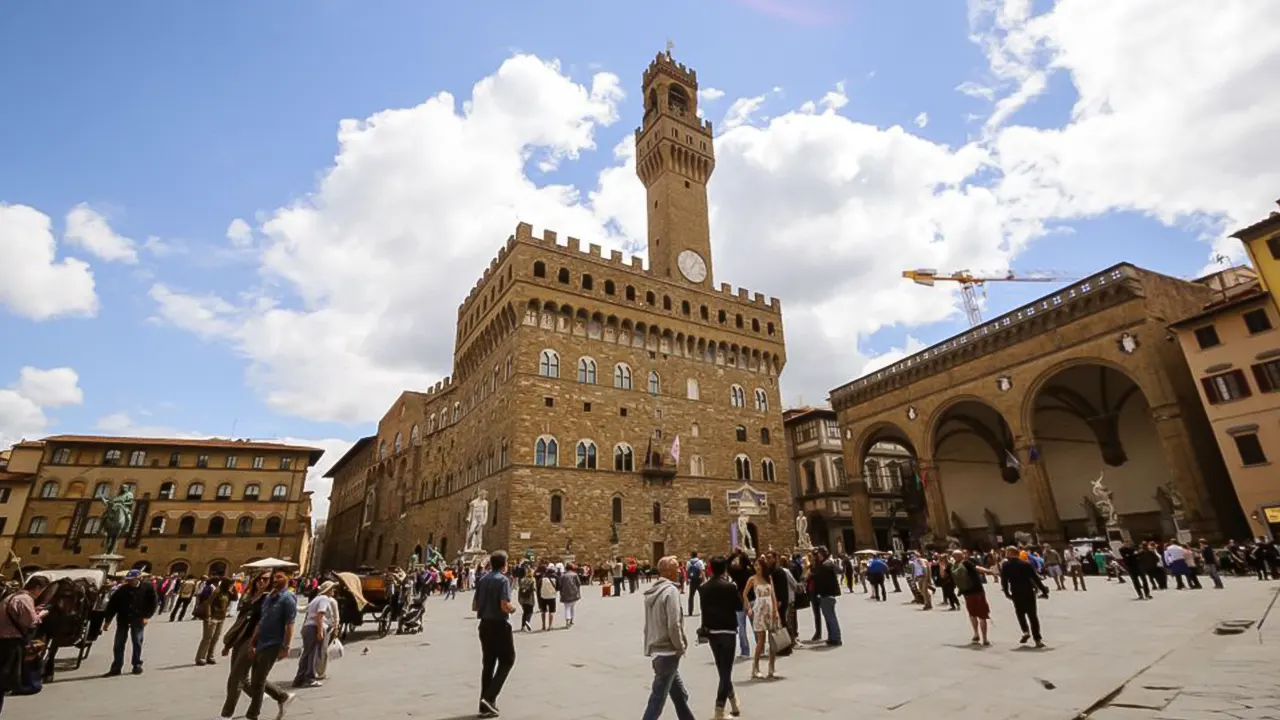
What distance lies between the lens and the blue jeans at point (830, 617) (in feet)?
28.6

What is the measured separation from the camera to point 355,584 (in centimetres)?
1112

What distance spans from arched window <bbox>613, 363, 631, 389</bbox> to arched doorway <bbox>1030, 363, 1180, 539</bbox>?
62.3 ft

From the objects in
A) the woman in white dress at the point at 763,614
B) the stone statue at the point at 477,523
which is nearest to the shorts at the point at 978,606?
the woman in white dress at the point at 763,614

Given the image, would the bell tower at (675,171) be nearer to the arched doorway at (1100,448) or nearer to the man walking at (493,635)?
the arched doorway at (1100,448)

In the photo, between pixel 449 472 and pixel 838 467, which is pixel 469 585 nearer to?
pixel 449 472

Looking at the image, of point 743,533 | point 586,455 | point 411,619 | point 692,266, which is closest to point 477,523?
point 586,455

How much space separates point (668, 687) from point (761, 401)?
34199mm

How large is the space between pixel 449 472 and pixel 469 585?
12441mm

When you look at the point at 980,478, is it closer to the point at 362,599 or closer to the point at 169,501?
the point at 362,599

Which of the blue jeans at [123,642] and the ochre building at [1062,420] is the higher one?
the ochre building at [1062,420]

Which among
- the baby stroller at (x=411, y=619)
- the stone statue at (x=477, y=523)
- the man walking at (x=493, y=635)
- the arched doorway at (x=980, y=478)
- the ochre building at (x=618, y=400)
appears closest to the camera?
the man walking at (x=493, y=635)

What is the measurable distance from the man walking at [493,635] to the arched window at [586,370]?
25.5m

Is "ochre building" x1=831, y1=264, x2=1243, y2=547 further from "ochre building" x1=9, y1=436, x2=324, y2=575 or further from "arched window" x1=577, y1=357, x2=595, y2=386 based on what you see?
"ochre building" x1=9, y1=436, x2=324, y2=575

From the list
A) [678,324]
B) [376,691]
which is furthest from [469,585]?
[376,691]
